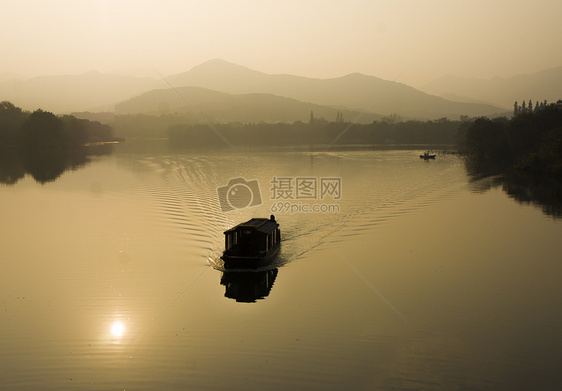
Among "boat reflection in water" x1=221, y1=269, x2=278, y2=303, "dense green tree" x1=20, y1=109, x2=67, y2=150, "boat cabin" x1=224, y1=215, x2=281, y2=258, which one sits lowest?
"boat reflection in water" x1=221, y1=269, x2=278, y2=303

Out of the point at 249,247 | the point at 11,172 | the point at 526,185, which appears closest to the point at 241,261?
the point at 249,247

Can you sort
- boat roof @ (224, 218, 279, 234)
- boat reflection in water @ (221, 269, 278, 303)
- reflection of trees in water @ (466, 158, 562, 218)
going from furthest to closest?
1. reflection of trees in water @ (466, 158, 562, 218)
2. boat roof @ (224, 218, 279, 234)
3. boat reflection in water @ (221, 269, 278, 303)

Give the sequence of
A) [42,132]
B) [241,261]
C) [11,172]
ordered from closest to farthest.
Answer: [241,261] < [11,172] < [42,132]

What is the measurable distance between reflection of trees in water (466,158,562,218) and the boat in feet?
71.7

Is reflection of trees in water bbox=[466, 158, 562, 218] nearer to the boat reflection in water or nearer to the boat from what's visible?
the boat

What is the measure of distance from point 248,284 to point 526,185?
3852cm

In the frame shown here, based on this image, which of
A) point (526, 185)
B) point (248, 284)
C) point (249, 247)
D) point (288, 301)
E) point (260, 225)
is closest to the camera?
point (288, 301)

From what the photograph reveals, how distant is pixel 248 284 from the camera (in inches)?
736

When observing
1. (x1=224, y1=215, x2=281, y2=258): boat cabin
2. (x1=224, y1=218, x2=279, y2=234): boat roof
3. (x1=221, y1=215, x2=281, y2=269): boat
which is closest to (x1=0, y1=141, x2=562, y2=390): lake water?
(x1=221, y1=215, x2=281, y2=269): boat

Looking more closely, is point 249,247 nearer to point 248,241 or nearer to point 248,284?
point 248,241

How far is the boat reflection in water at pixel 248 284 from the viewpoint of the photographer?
17406mm

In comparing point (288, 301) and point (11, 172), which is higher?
point (11, 172)

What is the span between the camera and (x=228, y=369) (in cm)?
1207

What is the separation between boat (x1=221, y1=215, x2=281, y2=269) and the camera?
1923cm
